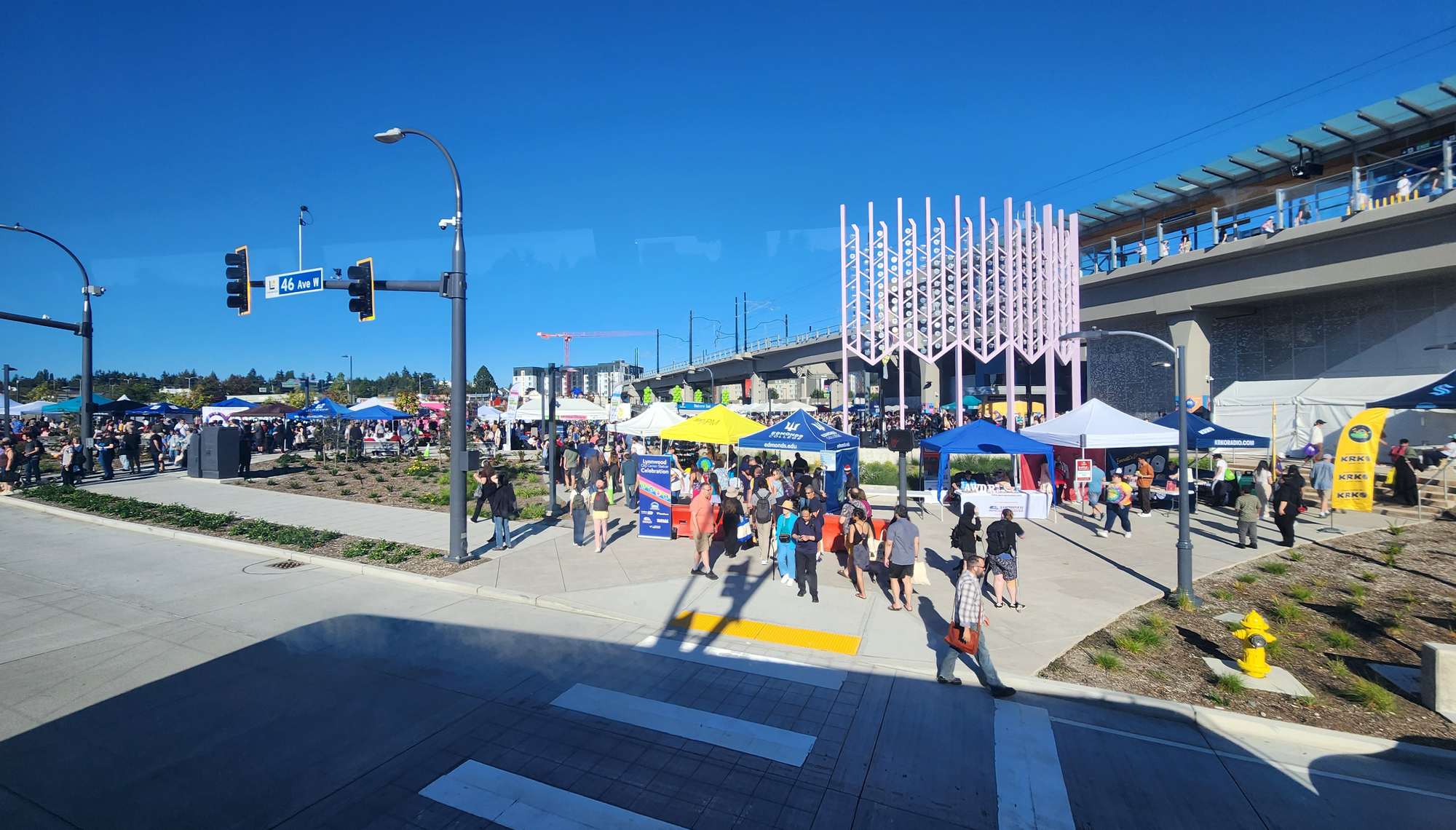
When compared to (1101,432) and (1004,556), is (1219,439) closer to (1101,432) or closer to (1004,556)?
(1101,432)

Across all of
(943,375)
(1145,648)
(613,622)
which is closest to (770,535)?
(613,622)

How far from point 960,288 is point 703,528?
24153 millimetres

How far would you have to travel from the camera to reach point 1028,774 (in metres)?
5.53

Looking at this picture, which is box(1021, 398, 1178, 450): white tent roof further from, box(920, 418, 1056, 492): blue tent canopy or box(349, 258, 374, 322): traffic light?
box(349, 258, 374, 322): traffic light

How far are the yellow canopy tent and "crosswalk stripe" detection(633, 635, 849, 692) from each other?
9223 mm

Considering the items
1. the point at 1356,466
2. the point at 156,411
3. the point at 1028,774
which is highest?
the point at 156,411

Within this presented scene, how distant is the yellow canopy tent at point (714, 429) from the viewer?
17.7 metres

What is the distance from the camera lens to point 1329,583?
10898mm

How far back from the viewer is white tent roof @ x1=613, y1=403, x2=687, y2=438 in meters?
21.8

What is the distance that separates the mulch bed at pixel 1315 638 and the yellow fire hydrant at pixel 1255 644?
41 cm

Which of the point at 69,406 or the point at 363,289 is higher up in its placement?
the point at 363,289

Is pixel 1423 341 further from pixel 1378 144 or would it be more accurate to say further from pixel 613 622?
pixel 613 622

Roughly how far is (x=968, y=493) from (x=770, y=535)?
8.12 meters

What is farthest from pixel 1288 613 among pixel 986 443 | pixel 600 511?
pixel 600 511
